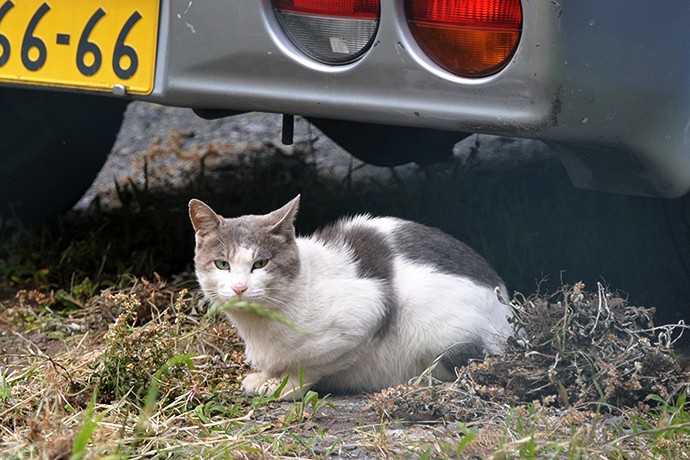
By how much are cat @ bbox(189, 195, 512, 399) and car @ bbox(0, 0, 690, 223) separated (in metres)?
0.35

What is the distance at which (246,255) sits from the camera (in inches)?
96.0

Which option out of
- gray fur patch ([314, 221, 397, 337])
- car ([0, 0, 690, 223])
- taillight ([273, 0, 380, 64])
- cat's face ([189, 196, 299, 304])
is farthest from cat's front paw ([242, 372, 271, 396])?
taillight ([273, 0, 380, 64])

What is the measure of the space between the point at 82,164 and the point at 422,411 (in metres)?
1.82

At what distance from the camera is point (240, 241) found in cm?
247

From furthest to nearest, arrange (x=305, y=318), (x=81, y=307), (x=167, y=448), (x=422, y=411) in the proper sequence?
1. (x=81, y=307)
2. (x=305, y=318)
3. (x=422, y=411)
4. (x=167, y=448)

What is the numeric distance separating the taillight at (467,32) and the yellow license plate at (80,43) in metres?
0.68

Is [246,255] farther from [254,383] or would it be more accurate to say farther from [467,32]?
[467,32]

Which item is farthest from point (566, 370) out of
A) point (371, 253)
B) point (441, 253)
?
point (371, 253)

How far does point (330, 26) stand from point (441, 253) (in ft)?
2.32

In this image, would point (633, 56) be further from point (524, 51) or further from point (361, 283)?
point (361, 283)

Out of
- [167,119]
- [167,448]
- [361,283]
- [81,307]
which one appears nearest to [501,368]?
[361,283]

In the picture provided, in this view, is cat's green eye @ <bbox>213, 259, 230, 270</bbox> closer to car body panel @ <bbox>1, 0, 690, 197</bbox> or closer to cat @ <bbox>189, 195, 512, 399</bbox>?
cat @ <bbox>189, 195, 512, 399</bbox>

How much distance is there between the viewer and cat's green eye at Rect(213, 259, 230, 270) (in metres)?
2.47

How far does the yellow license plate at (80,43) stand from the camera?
2412mm
